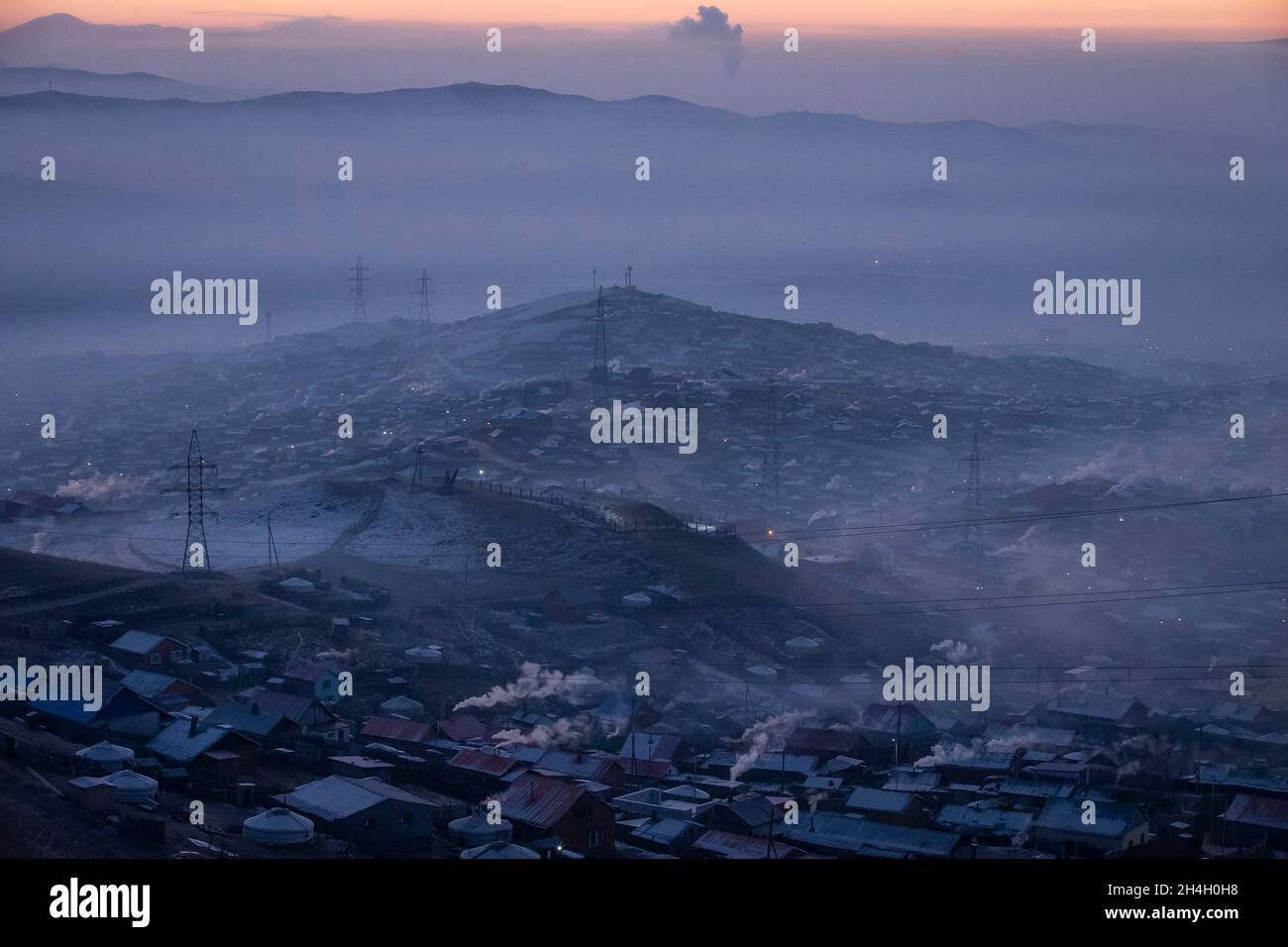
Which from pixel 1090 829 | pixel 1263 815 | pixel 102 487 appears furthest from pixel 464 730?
pixel 102 487

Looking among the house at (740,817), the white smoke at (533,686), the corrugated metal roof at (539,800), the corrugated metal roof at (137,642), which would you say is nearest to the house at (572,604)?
the white smoke at (533,686)

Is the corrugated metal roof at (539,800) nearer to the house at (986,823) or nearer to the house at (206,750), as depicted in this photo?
the house at (206,750)

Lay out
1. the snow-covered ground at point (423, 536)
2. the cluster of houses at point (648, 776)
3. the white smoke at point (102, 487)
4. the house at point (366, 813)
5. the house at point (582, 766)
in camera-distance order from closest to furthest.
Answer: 1. the house at point (366, 813)
2. the cluster of houses at point (648, 776)
3. the house at point (582, 766)
4. the snow-covered ground at point (423, 536)
5. the white smoke at point (102, 487)

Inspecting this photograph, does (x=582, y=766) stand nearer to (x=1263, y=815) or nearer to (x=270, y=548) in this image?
(x=1263, y=815)

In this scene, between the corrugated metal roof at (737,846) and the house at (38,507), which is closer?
the corrugated metal roof at (737,846)

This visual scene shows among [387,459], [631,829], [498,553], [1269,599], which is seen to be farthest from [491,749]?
[387,459]

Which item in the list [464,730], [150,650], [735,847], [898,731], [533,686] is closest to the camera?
[735,847]

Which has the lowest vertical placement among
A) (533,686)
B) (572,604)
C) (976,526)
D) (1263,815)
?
(1263,815)
